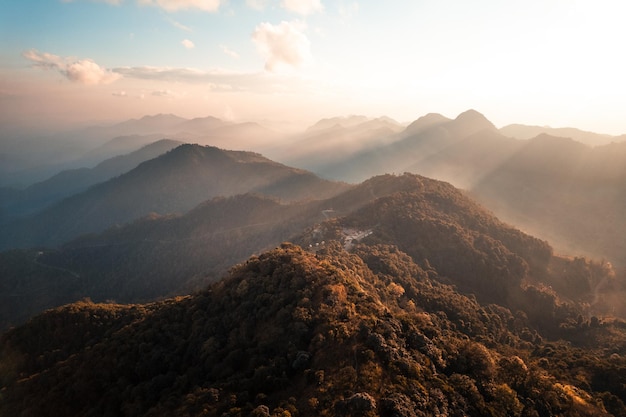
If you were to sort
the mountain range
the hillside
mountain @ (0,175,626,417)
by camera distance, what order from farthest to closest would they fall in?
1. the mountain range
2. mountain @ (0,175,626,417)
3. the hillside

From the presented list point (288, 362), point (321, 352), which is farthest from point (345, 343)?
point (288, 362)

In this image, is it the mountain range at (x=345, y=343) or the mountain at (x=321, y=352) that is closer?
the mountain at (x=321, y=352)

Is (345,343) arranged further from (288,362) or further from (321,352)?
(288,362)

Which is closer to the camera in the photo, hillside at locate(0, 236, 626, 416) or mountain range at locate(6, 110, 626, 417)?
hillside at locate(0, 236, 626, 416)

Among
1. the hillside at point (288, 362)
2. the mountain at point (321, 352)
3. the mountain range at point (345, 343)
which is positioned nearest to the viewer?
the hillside at point (288, 362)

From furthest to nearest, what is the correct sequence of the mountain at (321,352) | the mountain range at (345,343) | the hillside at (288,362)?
the mountain range at (345,343) → the mountain at (321,352) → the hillside at (288,362)

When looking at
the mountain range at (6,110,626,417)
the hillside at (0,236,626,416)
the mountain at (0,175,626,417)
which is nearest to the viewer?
the hillside at (0,236,626,416)
